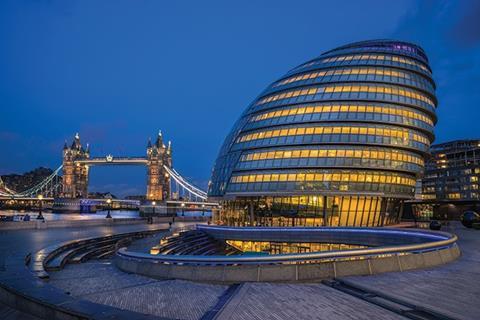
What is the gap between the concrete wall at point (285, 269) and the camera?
645 inches

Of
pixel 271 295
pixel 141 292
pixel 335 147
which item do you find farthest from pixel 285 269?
pixel 335 147

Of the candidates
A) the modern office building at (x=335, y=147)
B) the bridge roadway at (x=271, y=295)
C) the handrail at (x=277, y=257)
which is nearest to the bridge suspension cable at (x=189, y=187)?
the modern office building at (x=335, y=147)

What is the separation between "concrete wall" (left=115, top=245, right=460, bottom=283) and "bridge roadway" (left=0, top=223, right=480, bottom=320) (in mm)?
569

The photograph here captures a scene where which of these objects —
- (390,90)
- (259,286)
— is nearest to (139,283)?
(259,286)

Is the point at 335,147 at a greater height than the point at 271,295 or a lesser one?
greater

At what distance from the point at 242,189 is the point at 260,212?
4343 millimetres

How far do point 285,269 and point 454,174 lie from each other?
16025 centimetres

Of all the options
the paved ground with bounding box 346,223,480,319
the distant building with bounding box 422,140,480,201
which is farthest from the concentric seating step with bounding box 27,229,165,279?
the distant building with bounding box 422,140,480,201

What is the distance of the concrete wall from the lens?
1639 centimetres

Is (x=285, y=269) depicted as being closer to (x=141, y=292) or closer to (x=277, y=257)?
(x=277, y=257)

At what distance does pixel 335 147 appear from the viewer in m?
55.3

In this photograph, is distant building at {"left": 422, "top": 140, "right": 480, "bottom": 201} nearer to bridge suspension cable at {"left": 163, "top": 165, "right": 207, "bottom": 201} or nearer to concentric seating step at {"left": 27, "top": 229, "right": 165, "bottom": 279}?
bridge suspension cable at {"left": 163, "top": 165, "right": 207, "bottom": 201}

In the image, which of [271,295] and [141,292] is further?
[141,292]

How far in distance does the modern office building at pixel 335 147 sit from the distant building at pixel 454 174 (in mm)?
91039
